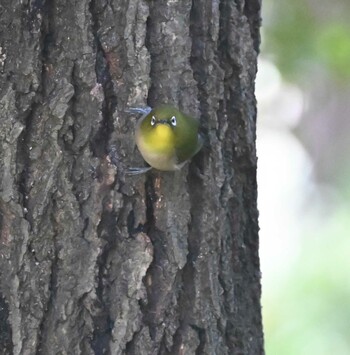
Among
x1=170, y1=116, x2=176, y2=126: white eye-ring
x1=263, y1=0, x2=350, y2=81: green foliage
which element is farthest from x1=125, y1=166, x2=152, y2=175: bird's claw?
x1=263, y1=0, x2=350, y2=81: green foliage

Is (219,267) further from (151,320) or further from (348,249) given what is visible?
(348,249)

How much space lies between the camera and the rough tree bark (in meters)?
1.51

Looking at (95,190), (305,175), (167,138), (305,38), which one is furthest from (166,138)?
(305,175)

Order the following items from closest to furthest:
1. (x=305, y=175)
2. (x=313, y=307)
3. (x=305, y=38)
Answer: (x=305, y=38)
(x=313, y=307)
(x=305, y=175)

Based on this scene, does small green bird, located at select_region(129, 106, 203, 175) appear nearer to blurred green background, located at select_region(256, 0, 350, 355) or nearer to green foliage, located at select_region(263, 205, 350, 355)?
blurred green background, located at select_region(256, 0, 350, 355)

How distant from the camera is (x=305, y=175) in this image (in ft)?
17.3

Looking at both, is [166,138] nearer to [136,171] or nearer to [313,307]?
[136,171]

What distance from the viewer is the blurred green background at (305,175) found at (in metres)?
3.92

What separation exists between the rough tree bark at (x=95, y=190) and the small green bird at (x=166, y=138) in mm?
35

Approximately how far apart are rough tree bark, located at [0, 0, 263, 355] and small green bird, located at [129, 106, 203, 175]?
3 cm

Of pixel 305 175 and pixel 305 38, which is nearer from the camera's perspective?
pixel 305 38

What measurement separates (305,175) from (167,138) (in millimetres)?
3829

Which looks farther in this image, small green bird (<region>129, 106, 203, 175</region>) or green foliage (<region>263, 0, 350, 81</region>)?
green foliage (<region>263, 0, 350, 81</region>)

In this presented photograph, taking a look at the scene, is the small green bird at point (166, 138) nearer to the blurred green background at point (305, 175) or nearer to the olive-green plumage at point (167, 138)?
the olive-green plumage at point (167, 138)
